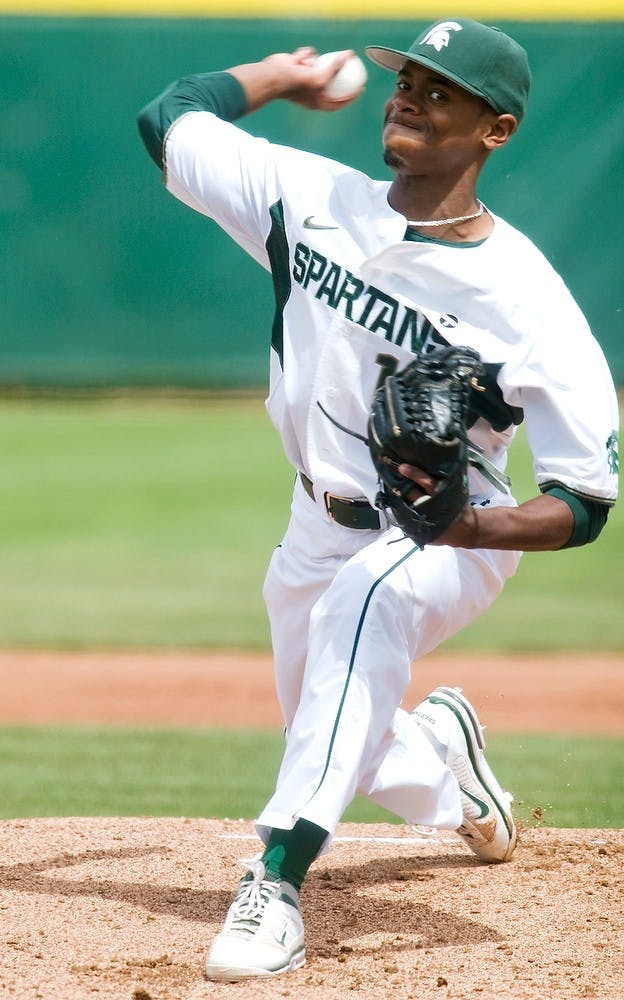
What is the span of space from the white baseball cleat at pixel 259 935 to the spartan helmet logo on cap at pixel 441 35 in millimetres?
1598

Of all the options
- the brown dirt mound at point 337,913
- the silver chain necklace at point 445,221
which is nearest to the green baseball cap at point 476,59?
the silver chain necklace at point 445,221

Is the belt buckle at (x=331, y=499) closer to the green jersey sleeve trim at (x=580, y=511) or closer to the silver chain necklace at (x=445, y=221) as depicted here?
the green jersey sleeve trim at (x=580, y=511)

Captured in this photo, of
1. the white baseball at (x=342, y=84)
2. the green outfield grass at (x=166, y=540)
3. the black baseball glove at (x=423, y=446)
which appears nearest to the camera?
the black baseball glove at (x=423, y=446)

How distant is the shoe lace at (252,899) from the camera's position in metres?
2.44

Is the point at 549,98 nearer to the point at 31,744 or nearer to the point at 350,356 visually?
the point at 31,744

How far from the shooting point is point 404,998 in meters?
2.29

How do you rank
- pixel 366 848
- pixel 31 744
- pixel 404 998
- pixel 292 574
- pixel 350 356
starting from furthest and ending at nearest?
1. pixel 31 744
2. pixel 366 848
3. pixel 292 574
4. pixel 350 356
5. pixel 404 998

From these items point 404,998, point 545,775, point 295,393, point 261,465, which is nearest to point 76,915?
point 404,998

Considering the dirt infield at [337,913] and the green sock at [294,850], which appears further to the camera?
the green sock at [294,850]

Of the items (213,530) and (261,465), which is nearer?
(213,530)

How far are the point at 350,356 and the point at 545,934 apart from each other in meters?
1.21

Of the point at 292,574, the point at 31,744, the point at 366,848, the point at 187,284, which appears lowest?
the point at 187,284

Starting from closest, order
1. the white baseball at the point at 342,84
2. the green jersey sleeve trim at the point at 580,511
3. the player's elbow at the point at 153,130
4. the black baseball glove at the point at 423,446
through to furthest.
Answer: the black baseball glove at the point at 423,446, the green jersey sleeve trim at the point at 580,511, the player's elbow at the point at 153,130, the white baseball at the point at 342,84

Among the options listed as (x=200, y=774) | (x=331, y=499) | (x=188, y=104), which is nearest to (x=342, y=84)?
(x=188, y=104)
